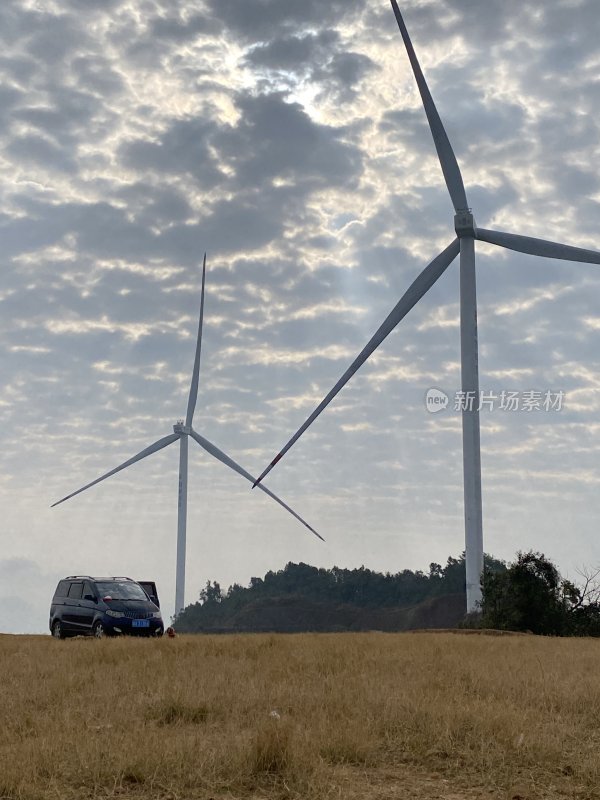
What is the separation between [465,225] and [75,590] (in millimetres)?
30132

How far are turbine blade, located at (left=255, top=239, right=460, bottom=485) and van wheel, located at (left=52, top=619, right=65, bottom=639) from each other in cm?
1674

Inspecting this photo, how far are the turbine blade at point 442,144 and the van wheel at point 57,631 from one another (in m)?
31.9

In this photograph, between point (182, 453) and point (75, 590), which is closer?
point (75, 590)

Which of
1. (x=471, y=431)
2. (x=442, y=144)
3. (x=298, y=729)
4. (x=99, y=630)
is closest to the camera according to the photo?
(x=298, y=729)

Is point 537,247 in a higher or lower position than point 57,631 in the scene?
higher

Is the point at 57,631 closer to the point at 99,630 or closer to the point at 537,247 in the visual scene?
the point at 99,630

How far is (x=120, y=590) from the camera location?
1215 inches

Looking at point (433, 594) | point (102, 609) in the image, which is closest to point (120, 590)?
point (102, 609)

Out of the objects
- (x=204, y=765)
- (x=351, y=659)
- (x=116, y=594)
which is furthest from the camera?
(x=116, y=594)

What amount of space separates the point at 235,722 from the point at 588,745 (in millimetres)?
4653

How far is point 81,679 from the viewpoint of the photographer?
54.1 feet

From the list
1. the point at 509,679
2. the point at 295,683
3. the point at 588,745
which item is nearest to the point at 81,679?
the point at 295,683

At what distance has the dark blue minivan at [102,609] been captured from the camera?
96.1ft

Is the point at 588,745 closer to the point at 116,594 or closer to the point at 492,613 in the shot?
the point at 116,594
